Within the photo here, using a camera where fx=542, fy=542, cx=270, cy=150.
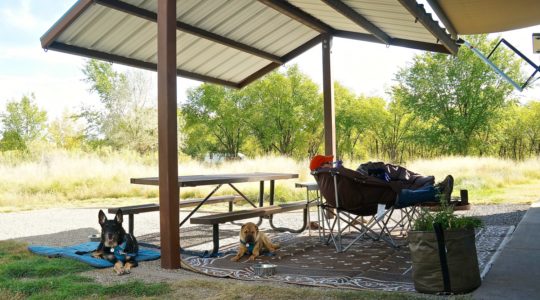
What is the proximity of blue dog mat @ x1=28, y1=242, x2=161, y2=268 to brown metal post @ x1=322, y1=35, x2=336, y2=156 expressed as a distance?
338cm

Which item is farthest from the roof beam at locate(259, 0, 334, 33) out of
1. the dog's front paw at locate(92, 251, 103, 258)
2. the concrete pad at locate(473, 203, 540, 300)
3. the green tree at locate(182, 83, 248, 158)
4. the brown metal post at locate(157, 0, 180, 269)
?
the green tree at locate(182, 83, 248, 158)

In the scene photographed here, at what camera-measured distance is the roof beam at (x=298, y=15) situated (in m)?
6.43

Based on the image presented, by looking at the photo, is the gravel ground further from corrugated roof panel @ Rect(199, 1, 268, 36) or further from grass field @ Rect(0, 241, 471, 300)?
corrugated roof panel @ Rect(199, 1, 268, 36)

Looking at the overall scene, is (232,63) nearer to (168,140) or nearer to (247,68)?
(247,68)

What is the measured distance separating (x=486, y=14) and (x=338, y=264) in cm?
270

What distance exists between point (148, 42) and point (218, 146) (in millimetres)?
27225

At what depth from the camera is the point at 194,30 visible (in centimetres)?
681

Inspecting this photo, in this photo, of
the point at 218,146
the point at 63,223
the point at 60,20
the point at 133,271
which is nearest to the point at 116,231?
the point at 133,271

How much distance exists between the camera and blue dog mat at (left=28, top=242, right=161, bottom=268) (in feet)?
15.5

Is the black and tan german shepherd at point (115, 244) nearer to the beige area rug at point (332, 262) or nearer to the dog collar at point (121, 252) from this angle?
the dog collar at point (121, 252)

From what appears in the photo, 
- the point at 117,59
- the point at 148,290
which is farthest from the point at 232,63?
the point at 148,290

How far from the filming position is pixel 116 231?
189 inches

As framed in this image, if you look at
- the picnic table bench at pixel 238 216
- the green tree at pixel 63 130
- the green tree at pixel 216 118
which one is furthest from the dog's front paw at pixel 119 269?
the green tree at pixel 63 130

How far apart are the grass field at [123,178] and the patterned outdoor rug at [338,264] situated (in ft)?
16.8
